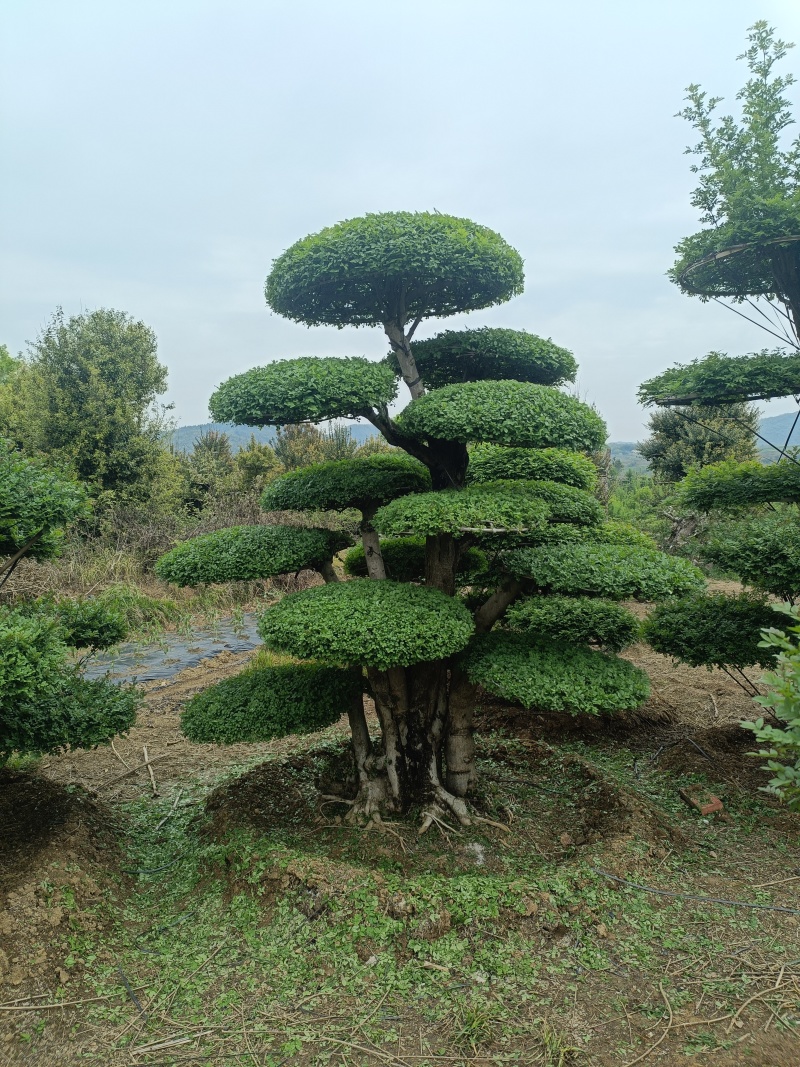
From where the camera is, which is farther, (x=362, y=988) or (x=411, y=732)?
(x=411, y=732)

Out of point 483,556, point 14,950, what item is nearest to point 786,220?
point 483,556

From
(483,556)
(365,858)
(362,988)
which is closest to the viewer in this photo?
(362,988)

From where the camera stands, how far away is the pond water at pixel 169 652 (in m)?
8.88

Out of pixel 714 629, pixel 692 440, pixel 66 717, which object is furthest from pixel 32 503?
pixel 692 440

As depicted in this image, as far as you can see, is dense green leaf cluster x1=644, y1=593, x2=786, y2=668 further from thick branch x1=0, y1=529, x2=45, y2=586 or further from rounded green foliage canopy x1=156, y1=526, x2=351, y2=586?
thick branch x1=0, y1=529, x2=45, y2=586

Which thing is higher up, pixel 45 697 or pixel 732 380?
pixel 732 380

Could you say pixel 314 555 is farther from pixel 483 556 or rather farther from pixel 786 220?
pixel 786 220

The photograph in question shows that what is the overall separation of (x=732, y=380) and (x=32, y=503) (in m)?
4.41

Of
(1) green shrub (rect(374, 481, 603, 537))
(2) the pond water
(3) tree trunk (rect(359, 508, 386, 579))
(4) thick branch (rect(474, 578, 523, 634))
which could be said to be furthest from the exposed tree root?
(2) the pond water

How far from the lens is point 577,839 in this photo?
15.1 ft

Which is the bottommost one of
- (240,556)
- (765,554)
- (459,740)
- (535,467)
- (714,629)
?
(459,740)

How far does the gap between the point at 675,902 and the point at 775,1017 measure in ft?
2.80

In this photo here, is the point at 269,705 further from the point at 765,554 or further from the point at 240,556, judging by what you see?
the point at 765,554

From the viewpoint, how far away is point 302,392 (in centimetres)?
386
